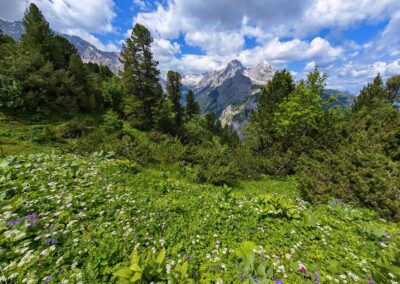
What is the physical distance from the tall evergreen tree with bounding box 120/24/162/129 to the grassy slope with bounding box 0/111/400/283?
1900cm

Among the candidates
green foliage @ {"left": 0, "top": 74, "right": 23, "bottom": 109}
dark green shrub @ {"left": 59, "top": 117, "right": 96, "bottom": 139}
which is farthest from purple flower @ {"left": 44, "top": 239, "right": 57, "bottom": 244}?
green foliage @ {"left": 0, "top": 74, "right": 23, "bottom": 109}

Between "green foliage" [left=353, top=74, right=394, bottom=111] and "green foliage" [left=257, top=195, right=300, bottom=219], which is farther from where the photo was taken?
"green foliage" [left=353, top=74, right=394, bottom=111]

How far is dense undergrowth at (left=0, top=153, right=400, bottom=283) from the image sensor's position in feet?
9.46

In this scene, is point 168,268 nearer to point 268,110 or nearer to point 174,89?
point 268,110

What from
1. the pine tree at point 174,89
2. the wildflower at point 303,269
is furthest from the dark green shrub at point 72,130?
the pine tree at point 174,89

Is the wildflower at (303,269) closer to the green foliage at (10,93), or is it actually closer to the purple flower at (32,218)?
the purple flower at (32,218)

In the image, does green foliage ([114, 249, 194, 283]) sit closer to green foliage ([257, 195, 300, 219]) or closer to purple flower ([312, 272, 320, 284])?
purple flower ([312, 272, 320, 284])

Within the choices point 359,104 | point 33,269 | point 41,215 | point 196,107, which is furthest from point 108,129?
point 359,104

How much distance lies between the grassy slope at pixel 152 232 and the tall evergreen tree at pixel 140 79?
19.0 m

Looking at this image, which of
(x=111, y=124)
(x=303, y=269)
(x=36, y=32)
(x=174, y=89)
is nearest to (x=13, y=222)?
(x=303, y=269)

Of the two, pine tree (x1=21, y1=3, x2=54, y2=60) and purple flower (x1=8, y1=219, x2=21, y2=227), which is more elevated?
pine tree (x1=21, y1=3, x2=54, y2=60)

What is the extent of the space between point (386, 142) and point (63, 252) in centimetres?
1541

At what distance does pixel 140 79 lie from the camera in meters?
23.8

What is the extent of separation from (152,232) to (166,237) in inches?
14.7
